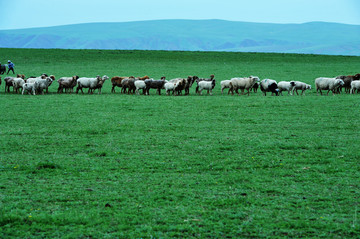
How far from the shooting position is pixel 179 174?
8.61 m

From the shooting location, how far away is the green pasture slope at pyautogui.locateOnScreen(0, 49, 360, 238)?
237 inches

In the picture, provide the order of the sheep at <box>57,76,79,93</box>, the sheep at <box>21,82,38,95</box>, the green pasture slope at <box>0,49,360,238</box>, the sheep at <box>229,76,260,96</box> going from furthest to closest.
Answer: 1. the sheep at <box>57,76,79,93</box>
2. the sheep at <box>229,76,260,96</box>
3. the sheep at <box>21,82,38,95</box>
4. the green pasture slope at <box>0,49,360,238</box>

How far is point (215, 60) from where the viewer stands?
6053 cm

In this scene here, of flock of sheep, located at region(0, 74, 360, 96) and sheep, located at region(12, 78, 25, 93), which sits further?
sheep, located at region(12, 78, 25, 93)

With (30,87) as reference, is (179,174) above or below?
below

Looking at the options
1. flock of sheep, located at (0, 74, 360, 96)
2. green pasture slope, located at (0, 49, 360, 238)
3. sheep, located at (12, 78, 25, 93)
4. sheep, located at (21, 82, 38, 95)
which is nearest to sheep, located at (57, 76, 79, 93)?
flock of sheep, located at (0, 74, 360, 96)

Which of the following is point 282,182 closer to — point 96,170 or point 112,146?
point 96,170

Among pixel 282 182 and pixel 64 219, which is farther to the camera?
pixel 282 182

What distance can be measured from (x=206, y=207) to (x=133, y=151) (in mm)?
4343

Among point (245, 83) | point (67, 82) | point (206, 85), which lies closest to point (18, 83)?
point (67, 82)

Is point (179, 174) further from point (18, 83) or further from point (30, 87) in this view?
point (18, 83)

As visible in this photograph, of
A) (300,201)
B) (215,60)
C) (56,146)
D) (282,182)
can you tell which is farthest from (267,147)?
(215,60)

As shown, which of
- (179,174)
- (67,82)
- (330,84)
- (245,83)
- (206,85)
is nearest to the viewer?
(179,174)

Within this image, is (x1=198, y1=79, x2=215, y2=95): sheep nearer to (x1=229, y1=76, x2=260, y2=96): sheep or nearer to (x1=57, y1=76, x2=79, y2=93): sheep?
(x1=229, y1=76, x2=260, y2=96): sheep
